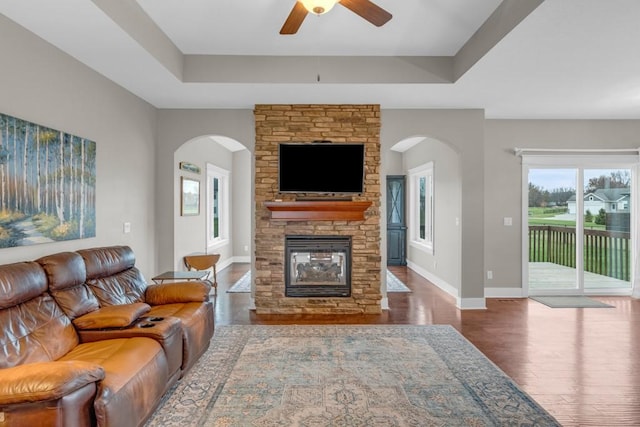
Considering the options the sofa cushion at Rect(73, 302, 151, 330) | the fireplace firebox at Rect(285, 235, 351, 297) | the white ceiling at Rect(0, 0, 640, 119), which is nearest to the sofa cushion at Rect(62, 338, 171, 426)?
the sofa cushion at Rect(73, 302, 151, 330)

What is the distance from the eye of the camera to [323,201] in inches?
181

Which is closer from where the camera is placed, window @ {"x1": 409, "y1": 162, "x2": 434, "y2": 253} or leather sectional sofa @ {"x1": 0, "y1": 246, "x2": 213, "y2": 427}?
leather sectional sofa @ {"x1": 0, "y1": 246, "x2": 213, "y2": 427}

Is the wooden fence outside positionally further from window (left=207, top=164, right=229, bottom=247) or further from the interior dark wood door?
window (left=207, top=164, right=229, bottom=247)

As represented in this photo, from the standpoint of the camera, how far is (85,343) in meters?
2.51

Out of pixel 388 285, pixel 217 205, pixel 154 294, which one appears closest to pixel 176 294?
pixel 154 294

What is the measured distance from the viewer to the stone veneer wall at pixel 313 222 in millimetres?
4695

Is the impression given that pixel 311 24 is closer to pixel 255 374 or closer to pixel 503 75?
pixel 503 75

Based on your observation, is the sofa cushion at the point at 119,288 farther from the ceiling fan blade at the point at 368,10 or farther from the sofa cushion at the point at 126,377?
the ceiling fan blade at the point at 368,10

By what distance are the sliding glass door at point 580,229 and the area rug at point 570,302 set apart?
0.18 meters

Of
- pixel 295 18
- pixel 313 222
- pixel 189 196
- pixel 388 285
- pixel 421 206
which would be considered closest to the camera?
pixel 295 18

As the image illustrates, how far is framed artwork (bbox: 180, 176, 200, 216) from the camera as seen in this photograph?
17.9 ft

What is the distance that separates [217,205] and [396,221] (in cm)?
399

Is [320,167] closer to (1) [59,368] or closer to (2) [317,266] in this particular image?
(2) [317,266]

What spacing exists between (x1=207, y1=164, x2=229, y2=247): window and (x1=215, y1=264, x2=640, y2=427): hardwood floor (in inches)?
70.7
